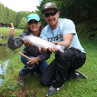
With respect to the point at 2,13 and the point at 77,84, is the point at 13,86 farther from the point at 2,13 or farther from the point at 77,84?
the point at 2,13

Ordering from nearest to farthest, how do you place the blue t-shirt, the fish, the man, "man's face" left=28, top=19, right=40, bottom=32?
the fish < the man < the blue t-shirt < "man's face" left=28, top=19, right=40, bottom=32

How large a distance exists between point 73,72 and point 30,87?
1.24 metres

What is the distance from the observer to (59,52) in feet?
9.85

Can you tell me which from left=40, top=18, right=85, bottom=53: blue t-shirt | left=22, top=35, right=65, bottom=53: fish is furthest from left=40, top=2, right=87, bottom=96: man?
left=22, top=35, right=65, bottom=53: fish

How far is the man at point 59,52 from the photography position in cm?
305

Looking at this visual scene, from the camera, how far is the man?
3.05 metres

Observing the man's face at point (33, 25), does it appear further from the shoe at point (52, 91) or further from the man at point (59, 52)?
the shoe at point (52, 91)

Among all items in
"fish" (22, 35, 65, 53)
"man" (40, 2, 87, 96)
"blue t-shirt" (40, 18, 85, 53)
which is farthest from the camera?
"blue t-shirt" (40, 18, 85, 53)

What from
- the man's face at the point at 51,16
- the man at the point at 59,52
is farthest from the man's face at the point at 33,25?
the man's face at the point at 51,16

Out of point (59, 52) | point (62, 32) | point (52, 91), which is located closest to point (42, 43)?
point (59, 52)

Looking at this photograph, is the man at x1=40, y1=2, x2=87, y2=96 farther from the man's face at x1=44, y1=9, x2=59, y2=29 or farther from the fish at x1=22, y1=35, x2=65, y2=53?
the fish at x1=22, y1=35, x2=65, y2=53

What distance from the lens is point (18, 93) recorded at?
3467mm

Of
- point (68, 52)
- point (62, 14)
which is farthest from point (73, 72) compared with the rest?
point (62, 14)

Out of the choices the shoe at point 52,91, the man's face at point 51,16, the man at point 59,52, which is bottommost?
the shoe at point 52,91
